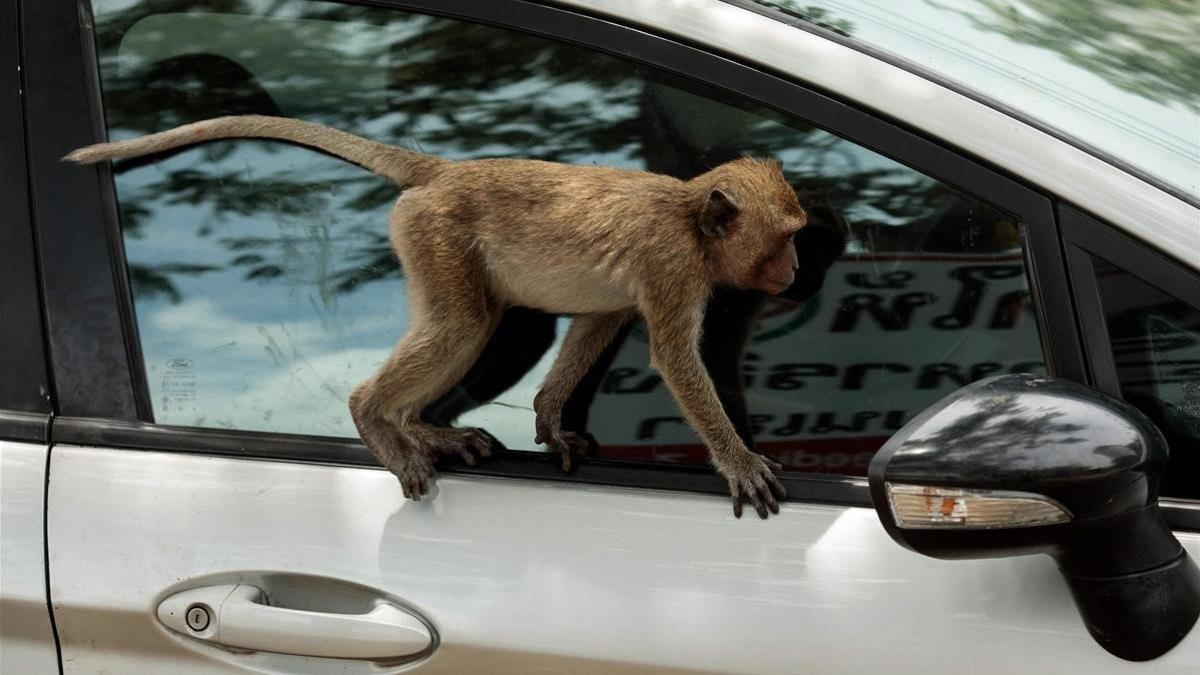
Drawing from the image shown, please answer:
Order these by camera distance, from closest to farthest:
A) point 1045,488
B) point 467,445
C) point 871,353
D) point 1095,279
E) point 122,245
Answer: point 1045,488 < point 1095,279 < point 871,353 < point 467,445 < point 122,245

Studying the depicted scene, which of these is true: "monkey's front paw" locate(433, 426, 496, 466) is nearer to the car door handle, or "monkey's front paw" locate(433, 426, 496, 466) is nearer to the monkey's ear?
the car door handle

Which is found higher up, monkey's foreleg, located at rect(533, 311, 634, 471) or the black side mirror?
the black side mirror

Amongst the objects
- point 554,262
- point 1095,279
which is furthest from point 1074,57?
point 554,262

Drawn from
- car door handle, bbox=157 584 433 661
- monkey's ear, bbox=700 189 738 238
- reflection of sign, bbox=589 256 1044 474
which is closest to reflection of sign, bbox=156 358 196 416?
car door handle, bbox=157 584 433 661

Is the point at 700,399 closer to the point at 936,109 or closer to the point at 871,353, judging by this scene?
the point at 871,353

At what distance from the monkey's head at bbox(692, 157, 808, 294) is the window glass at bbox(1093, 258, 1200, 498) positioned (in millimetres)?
612

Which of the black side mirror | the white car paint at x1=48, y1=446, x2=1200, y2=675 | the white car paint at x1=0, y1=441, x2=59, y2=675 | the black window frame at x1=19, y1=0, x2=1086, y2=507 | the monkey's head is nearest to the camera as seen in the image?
the black side mirror

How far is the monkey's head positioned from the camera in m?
2.56

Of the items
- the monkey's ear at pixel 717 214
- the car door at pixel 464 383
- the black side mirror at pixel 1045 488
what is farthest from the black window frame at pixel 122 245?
the monkey's ear at pixel 717 214

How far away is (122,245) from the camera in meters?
2.52

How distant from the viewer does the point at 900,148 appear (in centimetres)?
218

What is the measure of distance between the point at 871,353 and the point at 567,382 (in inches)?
21.2

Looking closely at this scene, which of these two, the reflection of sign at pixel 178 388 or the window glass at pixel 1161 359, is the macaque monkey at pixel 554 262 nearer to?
the reflection of sign at pixel 178 388

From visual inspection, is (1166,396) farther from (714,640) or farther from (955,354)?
(714,640)
